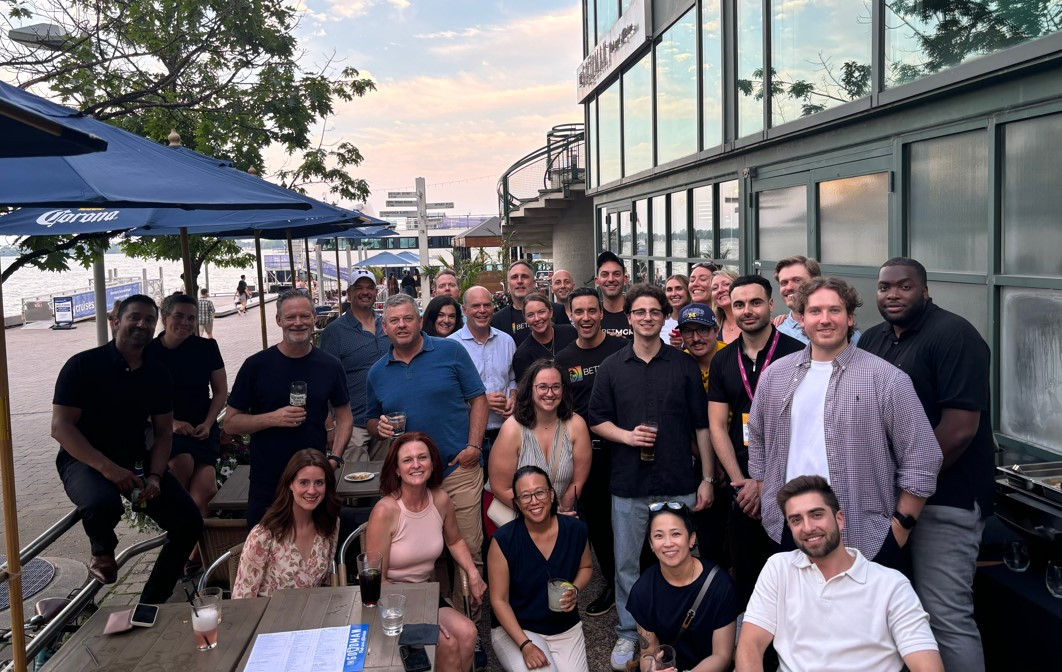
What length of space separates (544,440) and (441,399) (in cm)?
69

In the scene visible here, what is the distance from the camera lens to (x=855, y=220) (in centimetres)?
638

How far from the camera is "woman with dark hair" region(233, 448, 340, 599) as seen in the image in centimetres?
363

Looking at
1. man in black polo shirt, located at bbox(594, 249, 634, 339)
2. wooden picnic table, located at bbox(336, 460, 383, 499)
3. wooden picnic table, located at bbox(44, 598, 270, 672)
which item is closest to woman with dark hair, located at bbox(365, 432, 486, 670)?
wooden picnic table, located at bbox(336, 460, 383, 499)

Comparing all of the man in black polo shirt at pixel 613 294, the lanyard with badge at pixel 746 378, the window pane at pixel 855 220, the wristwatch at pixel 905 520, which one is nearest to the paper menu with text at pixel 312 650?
the lanyard with badge at pixel 746 378

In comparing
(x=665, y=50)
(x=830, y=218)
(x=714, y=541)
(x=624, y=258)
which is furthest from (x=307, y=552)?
(x=624, y=258)

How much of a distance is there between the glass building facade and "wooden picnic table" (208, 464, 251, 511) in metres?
4.66

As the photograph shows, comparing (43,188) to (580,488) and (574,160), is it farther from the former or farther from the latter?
(574,160)

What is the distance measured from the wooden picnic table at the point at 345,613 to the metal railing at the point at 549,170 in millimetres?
14659

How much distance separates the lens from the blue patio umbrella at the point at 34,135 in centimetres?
208

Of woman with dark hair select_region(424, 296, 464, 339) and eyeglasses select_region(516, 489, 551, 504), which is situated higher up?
woman with dark hair select_region(424, 296, 464, 339)

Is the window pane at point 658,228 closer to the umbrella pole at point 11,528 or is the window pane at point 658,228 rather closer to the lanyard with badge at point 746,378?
the lanyard with badge at point 746,378

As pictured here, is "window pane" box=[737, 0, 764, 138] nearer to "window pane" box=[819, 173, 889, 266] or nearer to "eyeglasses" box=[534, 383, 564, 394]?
"window pane" box=[819, 173, 889, 266]

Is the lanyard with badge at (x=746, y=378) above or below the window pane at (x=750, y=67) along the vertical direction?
below

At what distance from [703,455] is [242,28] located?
915cm
